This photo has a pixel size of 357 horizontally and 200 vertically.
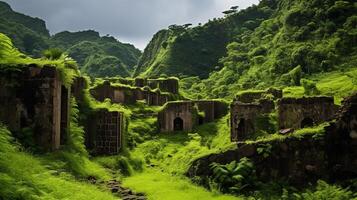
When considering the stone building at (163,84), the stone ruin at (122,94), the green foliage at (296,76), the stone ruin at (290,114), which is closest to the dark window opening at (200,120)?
the stone ruin at (122,94)

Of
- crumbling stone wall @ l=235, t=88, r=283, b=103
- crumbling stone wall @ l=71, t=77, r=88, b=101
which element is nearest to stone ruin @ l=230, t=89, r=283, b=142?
crumbling stone wall @ l=235, t=88, r=283, b=103

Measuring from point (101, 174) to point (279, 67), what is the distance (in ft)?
157

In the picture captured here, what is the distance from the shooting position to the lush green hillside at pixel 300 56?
56.2 metres

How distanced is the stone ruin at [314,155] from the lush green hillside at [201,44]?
74237 millimetres

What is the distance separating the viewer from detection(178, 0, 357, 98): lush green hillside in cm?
5625

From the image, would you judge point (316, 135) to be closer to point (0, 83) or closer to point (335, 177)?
point (335, 177)

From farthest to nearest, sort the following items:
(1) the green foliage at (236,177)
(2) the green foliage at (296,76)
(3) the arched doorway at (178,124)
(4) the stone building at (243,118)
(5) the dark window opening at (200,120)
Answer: (2) the green foliage at (296,76)
(5) the dark window opening at (200,120)
(3) the arched doorway at (178,124)
(4) the stone building at (243,118)
(1) the green foliage at (236,177)

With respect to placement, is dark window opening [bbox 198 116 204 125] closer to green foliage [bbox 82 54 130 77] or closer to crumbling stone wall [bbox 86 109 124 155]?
crumbling stone wall [bbox 86 109 124 155]

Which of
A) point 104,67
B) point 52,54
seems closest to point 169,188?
point 52,54

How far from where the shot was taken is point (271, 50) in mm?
75312

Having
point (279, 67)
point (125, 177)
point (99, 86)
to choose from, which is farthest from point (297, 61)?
point (125, 177)

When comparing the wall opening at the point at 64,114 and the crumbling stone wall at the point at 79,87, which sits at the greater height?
the crumbling stone wall at the point at 79,87

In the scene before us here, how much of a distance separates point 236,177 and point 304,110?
51.9 feet

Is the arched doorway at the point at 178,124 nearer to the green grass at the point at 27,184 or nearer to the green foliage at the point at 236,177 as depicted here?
the green foliage at the point at 236,177
